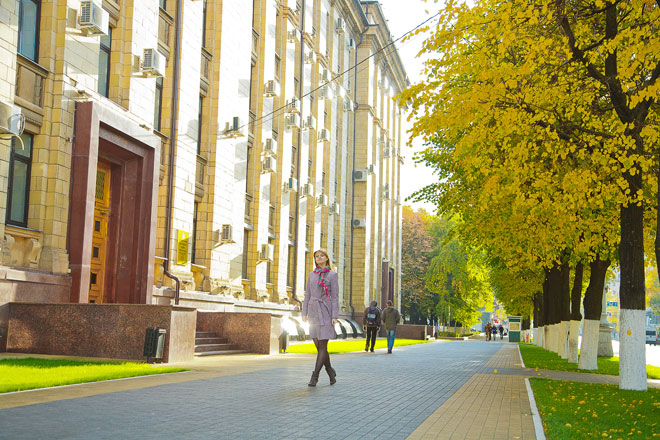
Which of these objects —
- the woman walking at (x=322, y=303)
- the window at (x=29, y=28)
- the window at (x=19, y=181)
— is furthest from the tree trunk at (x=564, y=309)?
the window at (x=29, y=28)

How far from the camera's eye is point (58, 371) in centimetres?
1120

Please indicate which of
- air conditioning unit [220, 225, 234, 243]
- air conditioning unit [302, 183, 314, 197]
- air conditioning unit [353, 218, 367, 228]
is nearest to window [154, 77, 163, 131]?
air conditioning unit [220, 225, 234, 243]

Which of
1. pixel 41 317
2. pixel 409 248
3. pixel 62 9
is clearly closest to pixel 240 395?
pixel 41 317

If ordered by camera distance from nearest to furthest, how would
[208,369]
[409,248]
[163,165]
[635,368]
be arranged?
[635,368] → [208,369] → [163,165] → [409,248]

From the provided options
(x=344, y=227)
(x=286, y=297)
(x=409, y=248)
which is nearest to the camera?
(x=286, y=297)

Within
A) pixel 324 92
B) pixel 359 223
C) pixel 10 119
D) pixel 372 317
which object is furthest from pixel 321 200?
pixel 10 119

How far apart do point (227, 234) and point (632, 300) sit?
14701mm

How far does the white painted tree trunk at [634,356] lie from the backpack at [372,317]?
42.1ft

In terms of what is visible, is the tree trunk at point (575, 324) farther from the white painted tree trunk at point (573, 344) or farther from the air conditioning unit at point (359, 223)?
the air conditioning unit at point (359, 223)

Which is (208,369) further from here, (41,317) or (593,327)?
(593,327)

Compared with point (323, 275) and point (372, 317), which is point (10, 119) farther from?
point (372, 317)

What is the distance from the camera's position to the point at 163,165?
2169 cm

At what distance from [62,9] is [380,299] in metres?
43.6

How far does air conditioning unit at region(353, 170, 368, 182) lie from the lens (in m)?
50.5
